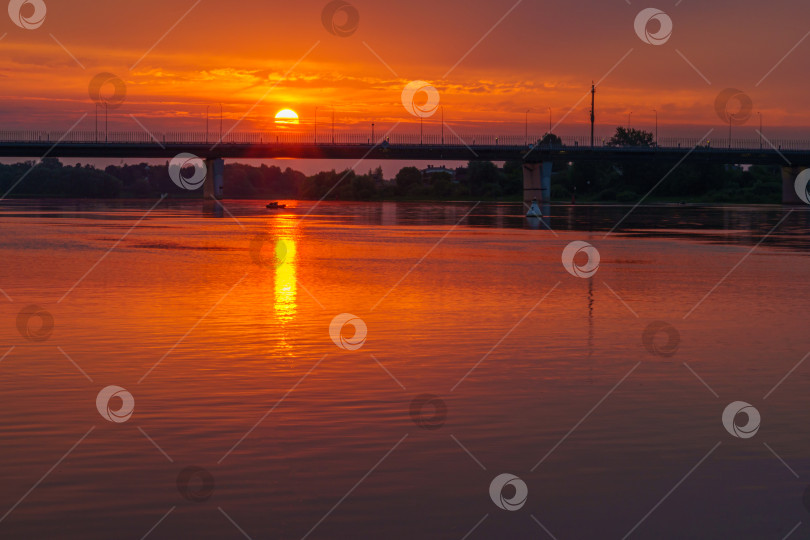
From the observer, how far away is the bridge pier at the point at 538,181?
181875mm

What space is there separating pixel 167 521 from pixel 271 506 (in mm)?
903

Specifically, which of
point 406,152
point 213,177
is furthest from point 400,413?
point 213,177

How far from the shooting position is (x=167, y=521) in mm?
8922

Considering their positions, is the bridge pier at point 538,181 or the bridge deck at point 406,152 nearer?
the bridge deck at point 406,152

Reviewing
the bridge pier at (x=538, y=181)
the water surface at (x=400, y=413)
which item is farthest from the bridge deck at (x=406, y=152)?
the water surface at (x=400, y=413)

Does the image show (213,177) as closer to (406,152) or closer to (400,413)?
(406,152)

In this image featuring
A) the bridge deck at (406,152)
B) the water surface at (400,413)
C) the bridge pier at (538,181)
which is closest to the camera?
the water surface at (400,413)

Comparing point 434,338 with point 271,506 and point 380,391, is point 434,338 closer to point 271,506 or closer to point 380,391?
point 380,391

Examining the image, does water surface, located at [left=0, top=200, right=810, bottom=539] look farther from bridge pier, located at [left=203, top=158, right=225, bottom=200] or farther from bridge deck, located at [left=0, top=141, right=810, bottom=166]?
bridge pier, located at [left=203, top=158, right=225, bottom=200]

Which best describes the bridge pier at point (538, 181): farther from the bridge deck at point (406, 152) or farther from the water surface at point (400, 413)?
the water surface at point (400, 413)

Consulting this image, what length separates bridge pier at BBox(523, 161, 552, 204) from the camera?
597ft

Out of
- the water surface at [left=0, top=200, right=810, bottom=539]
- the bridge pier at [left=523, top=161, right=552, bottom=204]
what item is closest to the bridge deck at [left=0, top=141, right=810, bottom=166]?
the bridge pier at [left=523, top=161, right=552, bottom=204]

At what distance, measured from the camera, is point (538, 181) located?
18338 centimetres

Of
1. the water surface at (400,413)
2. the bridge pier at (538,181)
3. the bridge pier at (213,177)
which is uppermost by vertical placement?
the bridge pier at (213,177)
